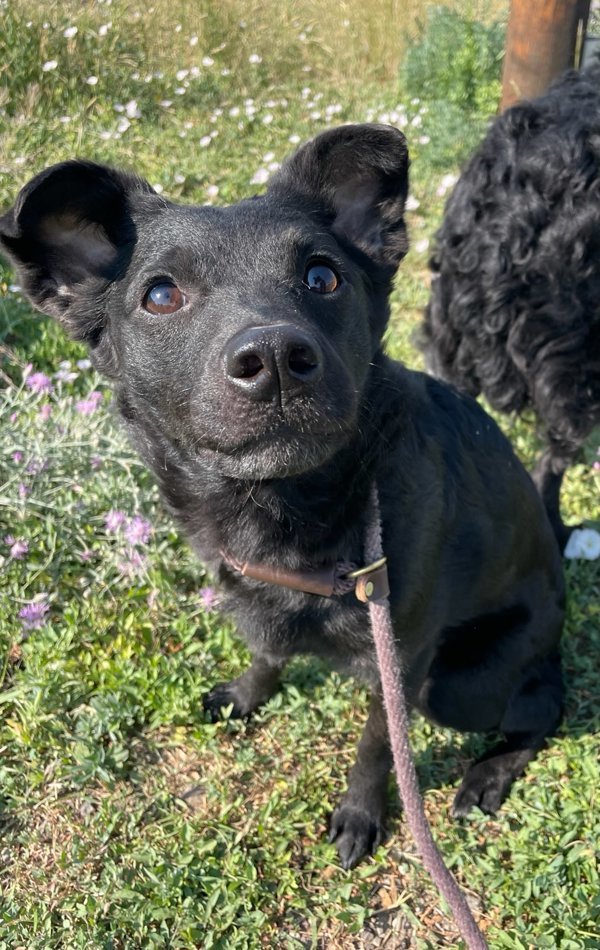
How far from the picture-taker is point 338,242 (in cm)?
216

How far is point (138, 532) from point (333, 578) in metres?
1.20

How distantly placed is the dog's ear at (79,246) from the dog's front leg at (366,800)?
1580 mm

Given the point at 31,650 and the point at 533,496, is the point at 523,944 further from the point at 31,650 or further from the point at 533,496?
the point at 31,650

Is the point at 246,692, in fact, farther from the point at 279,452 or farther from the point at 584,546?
the point at 584,546

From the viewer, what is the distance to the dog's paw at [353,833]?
2.53m

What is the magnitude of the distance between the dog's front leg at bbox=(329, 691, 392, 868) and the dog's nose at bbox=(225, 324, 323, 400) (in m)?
1.33

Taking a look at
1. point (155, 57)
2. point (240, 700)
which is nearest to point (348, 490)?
point (240, 700)

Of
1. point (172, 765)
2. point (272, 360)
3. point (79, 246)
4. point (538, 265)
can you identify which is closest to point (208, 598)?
point (172, 765)

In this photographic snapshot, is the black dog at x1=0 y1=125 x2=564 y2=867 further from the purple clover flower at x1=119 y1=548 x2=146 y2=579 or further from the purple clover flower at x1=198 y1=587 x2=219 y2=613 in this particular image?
the purple clover flower at x1=119 y1=548 x2=146 y2=579

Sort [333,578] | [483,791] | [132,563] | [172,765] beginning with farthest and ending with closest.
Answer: [132,563]
[172,765]
[483,791]
[333,578]

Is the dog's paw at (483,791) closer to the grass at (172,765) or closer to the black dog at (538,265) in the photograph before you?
the grass at (172,765)

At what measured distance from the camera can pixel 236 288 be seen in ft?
5.96

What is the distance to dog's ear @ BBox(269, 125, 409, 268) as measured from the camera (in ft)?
7.01

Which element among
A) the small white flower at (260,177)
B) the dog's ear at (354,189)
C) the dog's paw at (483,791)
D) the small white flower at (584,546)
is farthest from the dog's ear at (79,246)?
the small white flower at (260,177)
